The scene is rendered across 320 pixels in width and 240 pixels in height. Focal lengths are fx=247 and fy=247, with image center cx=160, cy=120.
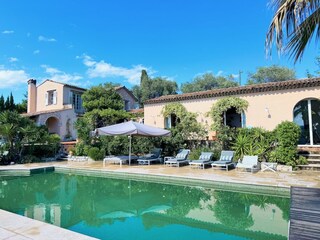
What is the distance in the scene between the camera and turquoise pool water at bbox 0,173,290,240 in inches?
263

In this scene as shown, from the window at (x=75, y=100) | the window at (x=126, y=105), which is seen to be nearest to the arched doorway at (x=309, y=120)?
the window at (x=126, y=105)

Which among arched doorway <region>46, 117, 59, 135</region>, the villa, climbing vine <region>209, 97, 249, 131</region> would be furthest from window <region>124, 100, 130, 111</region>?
climbing vine <region>209, 97, 249, 131</region>

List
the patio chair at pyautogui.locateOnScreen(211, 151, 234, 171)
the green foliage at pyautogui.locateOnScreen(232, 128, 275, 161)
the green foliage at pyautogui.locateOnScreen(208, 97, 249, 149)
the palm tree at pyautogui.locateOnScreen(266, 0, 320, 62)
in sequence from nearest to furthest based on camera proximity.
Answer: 1. the palm tree at pyautogui.locateOnScreen(266, 0, 320, 62)
2. the patio chair at pyautogui.locateOnScreen(211, 151, 234, 171)
3. the green foliage at pyautogui.locateOnScreen(232, 128, 275, 161)
4. the green foliage at pyautogui.locateOnScreen(208, 97, 249, 149)

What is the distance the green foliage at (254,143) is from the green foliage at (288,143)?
920mm

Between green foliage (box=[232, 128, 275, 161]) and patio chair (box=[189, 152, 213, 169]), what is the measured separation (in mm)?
1740

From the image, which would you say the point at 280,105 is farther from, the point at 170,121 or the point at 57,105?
the point at 57,105

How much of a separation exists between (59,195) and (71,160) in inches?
407

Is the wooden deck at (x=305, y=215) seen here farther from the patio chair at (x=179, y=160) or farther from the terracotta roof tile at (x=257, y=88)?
the terracotta roof tile at (x=257, y=88)

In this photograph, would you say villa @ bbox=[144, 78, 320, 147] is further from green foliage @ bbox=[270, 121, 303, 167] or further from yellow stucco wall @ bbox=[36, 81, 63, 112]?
yellow stucco wall @ bbox=[36, 81, 63, 112]

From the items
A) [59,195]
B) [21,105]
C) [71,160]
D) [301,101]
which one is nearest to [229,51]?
[301,101]

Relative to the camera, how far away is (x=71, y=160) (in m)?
20.8

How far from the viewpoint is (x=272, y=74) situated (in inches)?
1896

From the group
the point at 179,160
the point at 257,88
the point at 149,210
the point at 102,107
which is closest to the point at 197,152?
the point at 179,160

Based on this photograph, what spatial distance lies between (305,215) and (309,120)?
45.0 feet
